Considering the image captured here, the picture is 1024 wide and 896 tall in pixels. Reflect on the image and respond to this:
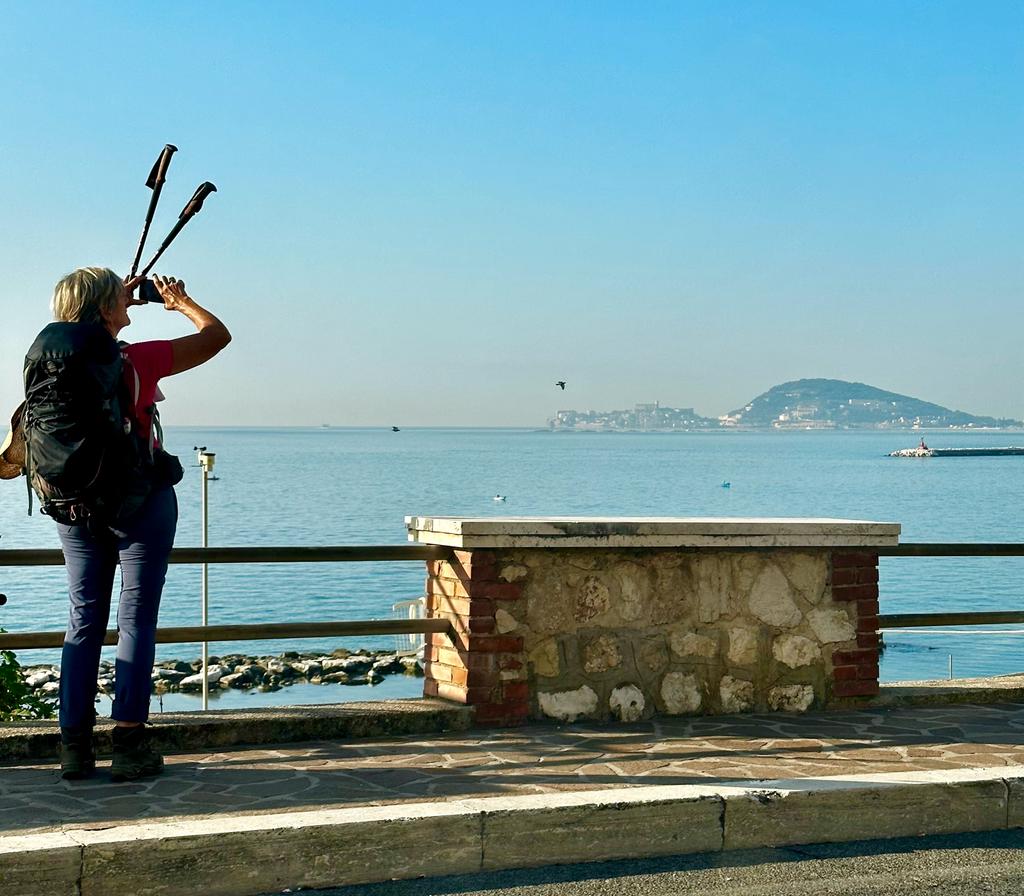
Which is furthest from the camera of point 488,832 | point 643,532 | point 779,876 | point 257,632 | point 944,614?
point 944,614

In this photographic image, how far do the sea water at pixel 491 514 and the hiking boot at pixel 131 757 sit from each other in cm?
1515

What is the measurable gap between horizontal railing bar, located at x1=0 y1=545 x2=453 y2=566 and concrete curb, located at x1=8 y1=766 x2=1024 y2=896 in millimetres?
1727

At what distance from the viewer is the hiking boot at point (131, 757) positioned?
5625 millimetres

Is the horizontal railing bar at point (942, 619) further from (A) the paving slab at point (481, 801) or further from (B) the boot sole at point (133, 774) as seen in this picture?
(B) the boot sole at point (133, 774)

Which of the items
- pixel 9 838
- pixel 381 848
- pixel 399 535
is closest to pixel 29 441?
pixel 9 838

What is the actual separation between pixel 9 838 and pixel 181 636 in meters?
2.20

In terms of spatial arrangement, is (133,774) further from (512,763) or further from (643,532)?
(643,532)

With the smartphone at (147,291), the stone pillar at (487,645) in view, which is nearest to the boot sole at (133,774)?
the stone pillar at (487,645)

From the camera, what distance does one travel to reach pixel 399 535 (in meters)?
59.6

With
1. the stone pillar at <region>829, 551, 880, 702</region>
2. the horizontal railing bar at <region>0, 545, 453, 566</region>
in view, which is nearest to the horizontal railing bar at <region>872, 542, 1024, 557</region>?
the stone pillar at <region>829, 551, 880, 702</region>

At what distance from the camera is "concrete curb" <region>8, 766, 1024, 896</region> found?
14.9 feet

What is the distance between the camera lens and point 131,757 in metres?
5.65

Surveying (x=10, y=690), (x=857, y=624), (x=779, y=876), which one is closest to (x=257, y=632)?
(x=779, y=876)

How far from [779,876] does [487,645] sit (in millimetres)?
2482
